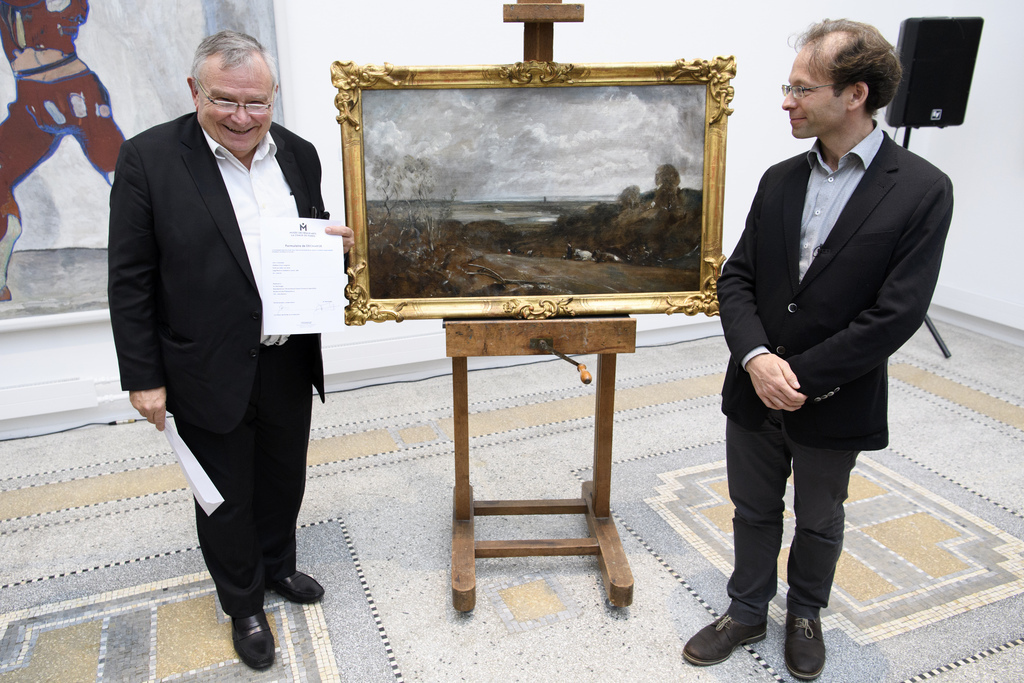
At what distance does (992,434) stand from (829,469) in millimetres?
2076

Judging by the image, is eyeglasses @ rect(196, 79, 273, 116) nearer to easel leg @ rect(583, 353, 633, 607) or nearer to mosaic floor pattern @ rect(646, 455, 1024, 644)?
easel leg @ rect(583, 353, 633, 607)

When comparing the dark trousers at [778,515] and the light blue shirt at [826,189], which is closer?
the light blue shirt at [826,189]

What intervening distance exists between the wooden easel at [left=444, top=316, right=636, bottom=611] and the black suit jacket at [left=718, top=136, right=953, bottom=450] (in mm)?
394

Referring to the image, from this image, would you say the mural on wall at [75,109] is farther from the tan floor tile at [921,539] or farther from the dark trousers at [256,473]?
the tan floor tile at [921,539]

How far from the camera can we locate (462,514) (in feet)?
8.01

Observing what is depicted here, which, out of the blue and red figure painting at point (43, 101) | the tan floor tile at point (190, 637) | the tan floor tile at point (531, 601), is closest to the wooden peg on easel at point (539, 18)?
the tan floor tile at point (531, 601)

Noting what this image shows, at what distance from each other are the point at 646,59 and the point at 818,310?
9.71 feet

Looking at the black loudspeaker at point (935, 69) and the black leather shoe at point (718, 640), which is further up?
the black loudspeaker at point (935, 69)

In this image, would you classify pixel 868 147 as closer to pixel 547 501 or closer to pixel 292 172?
pixel 292 172

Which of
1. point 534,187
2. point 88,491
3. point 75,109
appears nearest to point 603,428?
point 534,187

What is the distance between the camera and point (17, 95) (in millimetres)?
2965

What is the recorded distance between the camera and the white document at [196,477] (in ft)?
5.98

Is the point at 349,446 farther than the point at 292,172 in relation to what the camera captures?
Yes

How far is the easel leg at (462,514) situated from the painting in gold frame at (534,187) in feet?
1.08
